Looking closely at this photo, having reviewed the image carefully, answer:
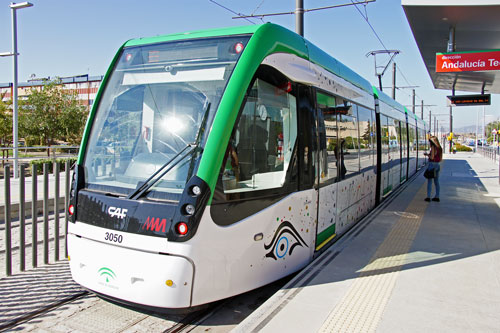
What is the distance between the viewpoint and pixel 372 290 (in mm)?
4262

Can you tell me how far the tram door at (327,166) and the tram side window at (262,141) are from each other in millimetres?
904

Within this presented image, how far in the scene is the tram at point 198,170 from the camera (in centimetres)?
350

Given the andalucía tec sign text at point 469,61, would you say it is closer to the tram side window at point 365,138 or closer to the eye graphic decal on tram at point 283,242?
the tram side window at point 365,138

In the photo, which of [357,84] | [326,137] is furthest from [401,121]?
[326,137]

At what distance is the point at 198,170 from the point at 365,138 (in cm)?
576

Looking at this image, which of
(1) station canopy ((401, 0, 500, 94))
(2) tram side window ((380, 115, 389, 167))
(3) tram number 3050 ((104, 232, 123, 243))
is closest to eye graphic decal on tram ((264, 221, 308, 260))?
(3) tram number 3050 ((104, 232, 123, 243))

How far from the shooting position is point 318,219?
5422mm

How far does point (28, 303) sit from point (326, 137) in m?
4.30

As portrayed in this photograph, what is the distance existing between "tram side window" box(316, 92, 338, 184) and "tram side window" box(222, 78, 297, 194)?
0.92 meters

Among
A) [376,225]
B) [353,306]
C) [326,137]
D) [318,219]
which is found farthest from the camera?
[376,225]

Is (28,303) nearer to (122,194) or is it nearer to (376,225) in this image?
(122,194)

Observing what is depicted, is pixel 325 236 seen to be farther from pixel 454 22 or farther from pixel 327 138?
pixel 454 22

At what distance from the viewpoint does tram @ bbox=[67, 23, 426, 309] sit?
11.5 ft

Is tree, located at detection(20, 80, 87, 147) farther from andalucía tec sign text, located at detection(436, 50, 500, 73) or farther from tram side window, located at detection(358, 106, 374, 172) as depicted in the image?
andalucía tec sign text, located at detection(436, 50, 500, 73)
